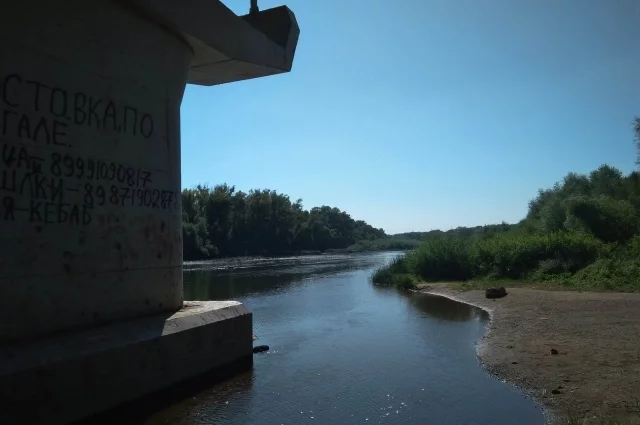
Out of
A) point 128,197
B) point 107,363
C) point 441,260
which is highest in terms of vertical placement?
point 128,197

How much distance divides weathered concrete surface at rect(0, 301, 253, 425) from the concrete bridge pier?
0.02 meters

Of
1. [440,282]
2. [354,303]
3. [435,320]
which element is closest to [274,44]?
[435,320]

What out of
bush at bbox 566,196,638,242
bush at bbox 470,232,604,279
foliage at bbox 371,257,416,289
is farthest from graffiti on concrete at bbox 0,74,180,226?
bush at bbox 566,196,638,242

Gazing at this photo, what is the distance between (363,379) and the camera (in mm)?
10305

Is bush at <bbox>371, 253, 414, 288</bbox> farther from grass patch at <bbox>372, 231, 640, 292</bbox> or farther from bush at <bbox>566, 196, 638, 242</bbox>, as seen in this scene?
bush at <bbox>566, 196, 638, 242</bbox>

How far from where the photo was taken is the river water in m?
8.12

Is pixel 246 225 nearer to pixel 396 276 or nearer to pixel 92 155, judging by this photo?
pixel 396 276

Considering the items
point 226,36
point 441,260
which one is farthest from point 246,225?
point 226,36

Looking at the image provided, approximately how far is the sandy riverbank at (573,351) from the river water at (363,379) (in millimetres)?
447

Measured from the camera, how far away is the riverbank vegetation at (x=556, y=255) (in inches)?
1004

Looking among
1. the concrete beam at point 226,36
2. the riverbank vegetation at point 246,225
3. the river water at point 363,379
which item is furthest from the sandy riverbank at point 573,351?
the riverbank vegetation at point 246,225

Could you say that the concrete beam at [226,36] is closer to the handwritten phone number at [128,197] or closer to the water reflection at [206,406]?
the handwritten phone number at [128,197]

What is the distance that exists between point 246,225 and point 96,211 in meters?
83.0

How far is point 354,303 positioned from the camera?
23.6m
